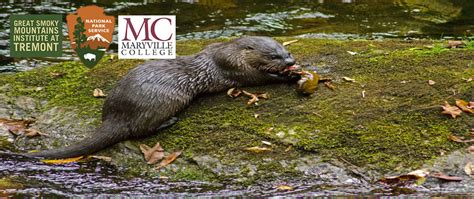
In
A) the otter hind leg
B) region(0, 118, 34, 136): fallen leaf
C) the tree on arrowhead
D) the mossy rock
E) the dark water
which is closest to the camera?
the mossy rock

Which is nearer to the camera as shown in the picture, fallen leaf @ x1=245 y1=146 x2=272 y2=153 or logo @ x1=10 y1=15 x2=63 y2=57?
fallen leaf @ x1=245 y1=146 x2=272 y2=153

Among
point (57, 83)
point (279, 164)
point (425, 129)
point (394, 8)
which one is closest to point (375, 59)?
point (425, 129)

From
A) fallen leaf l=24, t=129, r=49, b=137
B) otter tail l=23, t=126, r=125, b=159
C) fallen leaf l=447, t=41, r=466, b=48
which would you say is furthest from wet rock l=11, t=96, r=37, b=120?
fallen leaf l=447, t=41, r=466, b=48

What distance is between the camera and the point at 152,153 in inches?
147

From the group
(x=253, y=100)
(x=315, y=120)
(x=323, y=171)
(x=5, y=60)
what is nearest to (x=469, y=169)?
(x=323, y=171)

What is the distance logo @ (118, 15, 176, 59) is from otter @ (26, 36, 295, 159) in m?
0.79

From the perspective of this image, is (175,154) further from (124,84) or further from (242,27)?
(242,27)

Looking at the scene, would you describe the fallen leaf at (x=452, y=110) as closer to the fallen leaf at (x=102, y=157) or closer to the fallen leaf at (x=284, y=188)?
the fallen leaf at (x=284, y=188)

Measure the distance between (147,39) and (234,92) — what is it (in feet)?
4.04

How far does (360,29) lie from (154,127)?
14.5 feet

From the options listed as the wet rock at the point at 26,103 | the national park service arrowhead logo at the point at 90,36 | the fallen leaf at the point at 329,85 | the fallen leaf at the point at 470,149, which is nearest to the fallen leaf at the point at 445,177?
the fallen leaf at the point at 470,149

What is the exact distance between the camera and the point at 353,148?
12.0 ft

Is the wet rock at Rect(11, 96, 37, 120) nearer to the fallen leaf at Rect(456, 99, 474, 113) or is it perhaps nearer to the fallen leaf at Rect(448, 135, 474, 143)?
the fallen leaf at Rect(448, 135, 474, 143)

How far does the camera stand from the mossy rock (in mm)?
3594
